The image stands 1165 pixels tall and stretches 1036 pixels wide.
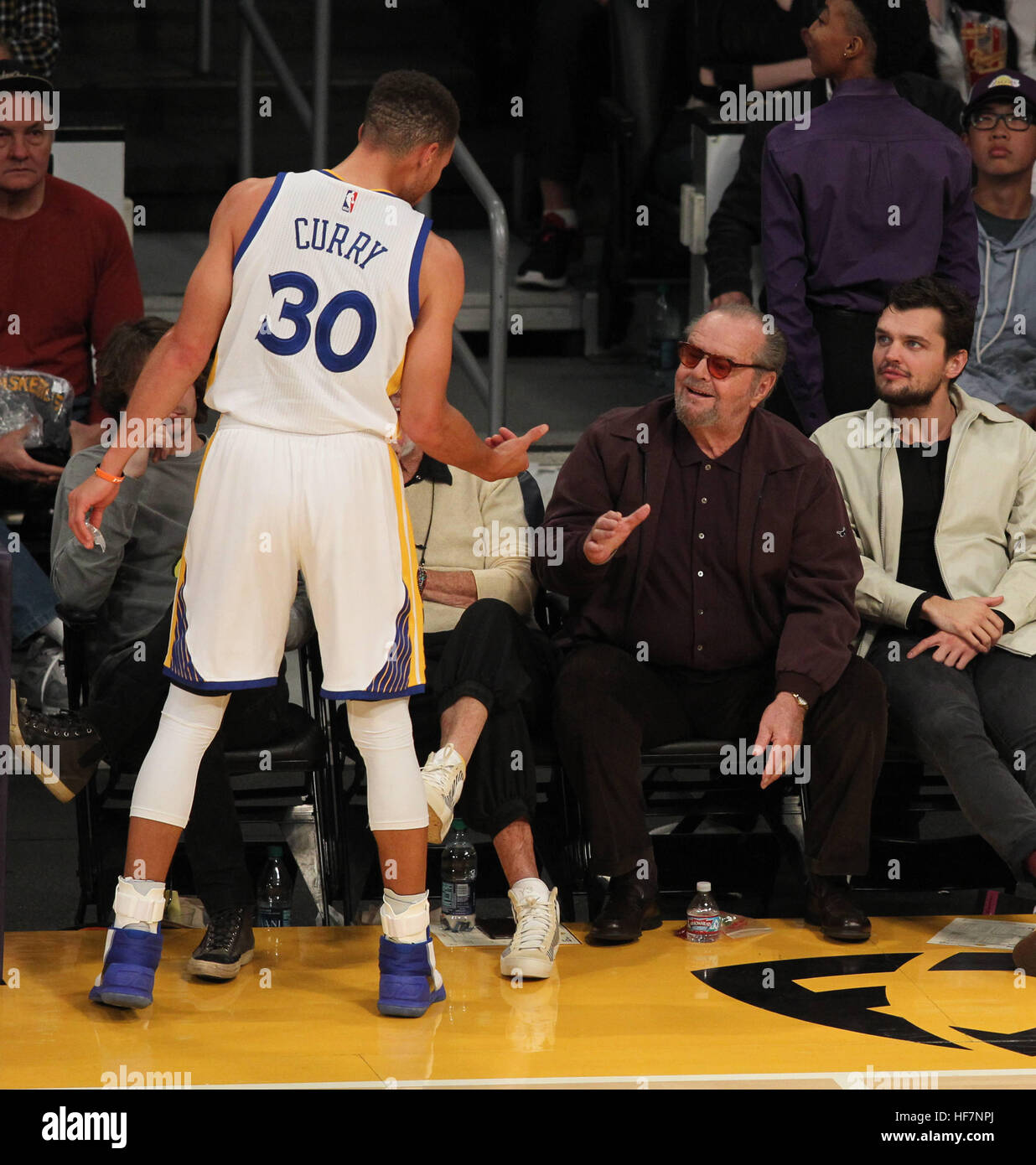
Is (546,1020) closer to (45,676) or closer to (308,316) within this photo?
(308,316)

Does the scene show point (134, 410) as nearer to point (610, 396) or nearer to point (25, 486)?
point (25, 486)

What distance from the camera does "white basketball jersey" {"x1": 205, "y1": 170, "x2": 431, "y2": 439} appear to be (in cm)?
314

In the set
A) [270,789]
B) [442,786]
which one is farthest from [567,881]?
[270,789]

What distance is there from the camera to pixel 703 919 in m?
3.74

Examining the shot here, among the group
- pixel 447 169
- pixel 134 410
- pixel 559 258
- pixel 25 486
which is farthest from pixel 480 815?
pixel 447 169

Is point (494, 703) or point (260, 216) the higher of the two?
point (260, 216)

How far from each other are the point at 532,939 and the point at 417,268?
4.39ft

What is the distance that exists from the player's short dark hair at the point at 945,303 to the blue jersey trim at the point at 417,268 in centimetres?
161

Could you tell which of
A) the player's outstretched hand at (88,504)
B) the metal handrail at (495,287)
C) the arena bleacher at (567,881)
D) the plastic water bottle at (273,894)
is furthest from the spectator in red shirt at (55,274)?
the player's outstretched hand at (88,504)

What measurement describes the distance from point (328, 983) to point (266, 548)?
3.01 ft

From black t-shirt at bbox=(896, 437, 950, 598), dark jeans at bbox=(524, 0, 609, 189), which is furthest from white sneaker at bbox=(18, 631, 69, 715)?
dark jeans at bbox=(524, 0, 609, 189)

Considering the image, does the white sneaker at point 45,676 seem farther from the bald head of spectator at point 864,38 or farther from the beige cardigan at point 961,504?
the bald head of spectator at point 864,38

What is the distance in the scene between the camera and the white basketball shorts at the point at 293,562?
3158 mm

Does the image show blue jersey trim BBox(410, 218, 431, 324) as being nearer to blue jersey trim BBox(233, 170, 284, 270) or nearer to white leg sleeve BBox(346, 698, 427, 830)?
blue jersey trim BBox(233, 170, 284, 270)
